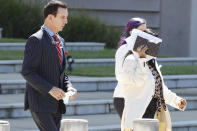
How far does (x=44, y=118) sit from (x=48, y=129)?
10 cm

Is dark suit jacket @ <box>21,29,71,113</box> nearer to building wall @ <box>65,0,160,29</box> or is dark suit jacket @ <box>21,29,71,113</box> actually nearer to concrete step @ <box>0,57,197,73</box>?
concrete step @ <box>0,57,197,73</box>

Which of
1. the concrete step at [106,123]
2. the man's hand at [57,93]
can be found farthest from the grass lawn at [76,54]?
the man's hand at [57,93]

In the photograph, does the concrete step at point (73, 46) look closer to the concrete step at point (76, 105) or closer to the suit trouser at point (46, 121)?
the concrete step at point (76, 105)

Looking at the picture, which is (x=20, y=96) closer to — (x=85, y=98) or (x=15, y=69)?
(x=85, y=98)

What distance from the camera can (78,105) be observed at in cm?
1080

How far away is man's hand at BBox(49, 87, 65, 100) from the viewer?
588 cm

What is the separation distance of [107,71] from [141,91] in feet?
22.7

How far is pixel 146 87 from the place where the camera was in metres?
6.84

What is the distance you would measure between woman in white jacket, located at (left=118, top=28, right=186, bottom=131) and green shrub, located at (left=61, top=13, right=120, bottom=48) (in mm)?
11497

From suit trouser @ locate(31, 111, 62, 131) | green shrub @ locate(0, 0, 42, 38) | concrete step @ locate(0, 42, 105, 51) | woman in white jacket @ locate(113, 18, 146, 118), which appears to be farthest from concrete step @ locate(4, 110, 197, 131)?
green shrub @ locate(0, 0, 42, 38)

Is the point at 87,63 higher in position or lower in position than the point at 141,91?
lower

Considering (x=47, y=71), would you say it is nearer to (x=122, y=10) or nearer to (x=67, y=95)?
(x=67, y=95)

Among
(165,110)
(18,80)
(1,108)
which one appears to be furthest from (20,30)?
(165,110)

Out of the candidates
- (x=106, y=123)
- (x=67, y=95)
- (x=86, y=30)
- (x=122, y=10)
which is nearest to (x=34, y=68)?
(x=67, y=95)
